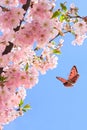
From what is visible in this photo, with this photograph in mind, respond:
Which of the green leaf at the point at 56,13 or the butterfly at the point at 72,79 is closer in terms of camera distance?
the green leaf at the point at 56,13

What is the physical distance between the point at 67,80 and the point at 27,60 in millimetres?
987

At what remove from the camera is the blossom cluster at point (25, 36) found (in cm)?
734

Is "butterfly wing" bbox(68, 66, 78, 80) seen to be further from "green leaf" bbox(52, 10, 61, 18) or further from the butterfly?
"green leaf" bbox(52, 10, 61, 18)

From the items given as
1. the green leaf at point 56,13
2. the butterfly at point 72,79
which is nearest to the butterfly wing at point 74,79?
the butterfly at point 72,79

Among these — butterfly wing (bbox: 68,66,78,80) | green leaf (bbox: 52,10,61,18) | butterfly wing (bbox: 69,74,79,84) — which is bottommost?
butterfly wing (bbox: 69,74,79,84)

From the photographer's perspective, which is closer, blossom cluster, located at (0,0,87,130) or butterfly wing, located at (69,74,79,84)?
blossom cluster, located at (0,0,87,130)

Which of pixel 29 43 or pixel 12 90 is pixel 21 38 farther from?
pixel 12 90

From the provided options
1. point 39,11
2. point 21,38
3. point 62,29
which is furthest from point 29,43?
point 62,29

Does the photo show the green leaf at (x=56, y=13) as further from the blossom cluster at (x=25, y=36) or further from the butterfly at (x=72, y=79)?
the butterfly at (x=72, y=79)

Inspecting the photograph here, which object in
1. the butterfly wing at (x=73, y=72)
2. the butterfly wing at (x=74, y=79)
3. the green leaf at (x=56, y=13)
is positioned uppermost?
the green leaf at (x=56, y=13)

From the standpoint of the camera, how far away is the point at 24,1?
323 inches

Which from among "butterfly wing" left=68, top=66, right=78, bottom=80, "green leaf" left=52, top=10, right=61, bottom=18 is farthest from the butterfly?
"green leaf" left=52, top=10, right=61, bottom=18

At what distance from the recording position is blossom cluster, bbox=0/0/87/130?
7.34 meters

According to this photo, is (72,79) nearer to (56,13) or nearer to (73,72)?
(73,72)
